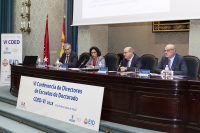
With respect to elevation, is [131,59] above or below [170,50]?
below

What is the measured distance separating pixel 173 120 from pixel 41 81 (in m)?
2.21

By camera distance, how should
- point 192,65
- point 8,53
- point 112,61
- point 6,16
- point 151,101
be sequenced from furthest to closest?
point 6,16 → point 8,53 → point 112,61 → point 192,65 → point 151,101

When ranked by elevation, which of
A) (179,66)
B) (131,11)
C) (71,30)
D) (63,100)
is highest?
(131,11)

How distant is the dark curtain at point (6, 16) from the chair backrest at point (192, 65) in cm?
575

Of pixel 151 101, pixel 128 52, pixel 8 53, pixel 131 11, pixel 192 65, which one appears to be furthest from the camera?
pixel 8 53

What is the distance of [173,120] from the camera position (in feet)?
11.0

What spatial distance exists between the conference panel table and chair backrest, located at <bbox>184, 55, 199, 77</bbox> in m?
0.97

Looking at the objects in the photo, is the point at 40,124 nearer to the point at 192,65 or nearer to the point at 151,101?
the point at 151,101

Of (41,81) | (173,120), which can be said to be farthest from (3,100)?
(173,120)

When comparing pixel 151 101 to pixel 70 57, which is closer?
pixel 151 101

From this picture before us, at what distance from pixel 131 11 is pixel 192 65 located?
1720 millimetres

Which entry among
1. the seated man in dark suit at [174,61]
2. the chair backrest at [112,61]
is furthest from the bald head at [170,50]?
the chair backrest at [112,61]

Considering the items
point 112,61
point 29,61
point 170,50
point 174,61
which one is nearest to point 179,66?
point 174,61

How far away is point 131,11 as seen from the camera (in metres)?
5.52
